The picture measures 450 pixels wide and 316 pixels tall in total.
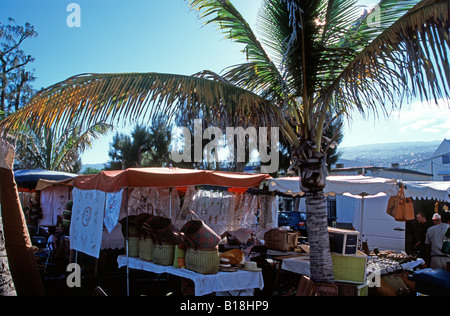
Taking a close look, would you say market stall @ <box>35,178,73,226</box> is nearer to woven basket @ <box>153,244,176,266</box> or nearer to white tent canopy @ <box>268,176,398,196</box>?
woven basket @ <box>153,244,176,266</box>

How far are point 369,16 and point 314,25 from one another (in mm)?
764

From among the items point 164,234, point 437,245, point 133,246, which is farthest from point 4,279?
point 437,245

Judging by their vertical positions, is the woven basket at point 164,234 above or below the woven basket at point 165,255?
above

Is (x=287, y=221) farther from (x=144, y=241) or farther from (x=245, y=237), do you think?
(x=144, y=241)

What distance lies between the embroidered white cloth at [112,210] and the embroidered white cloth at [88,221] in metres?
0.78

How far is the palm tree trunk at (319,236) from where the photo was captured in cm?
503

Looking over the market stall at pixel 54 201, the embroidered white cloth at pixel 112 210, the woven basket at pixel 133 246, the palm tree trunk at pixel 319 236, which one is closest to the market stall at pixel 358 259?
the palm tree trunk at pixel 319 236

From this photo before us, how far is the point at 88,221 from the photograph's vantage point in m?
7.52

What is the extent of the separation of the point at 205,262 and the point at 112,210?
4.05 metres

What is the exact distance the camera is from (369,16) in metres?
4.91

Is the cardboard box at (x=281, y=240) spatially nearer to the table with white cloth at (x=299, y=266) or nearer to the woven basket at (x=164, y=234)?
the table with white cloth at (x=299, y=266)

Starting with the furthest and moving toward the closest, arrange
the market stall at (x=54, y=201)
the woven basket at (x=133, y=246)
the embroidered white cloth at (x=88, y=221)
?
1. the market stall at (x=54, y=201)
2. the embroidered white cloth at (x=88, y=221)
3. the woven basket at (x=133, y=246)

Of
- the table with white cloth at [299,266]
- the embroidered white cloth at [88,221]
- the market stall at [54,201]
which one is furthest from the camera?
the market stall at [54,201]
